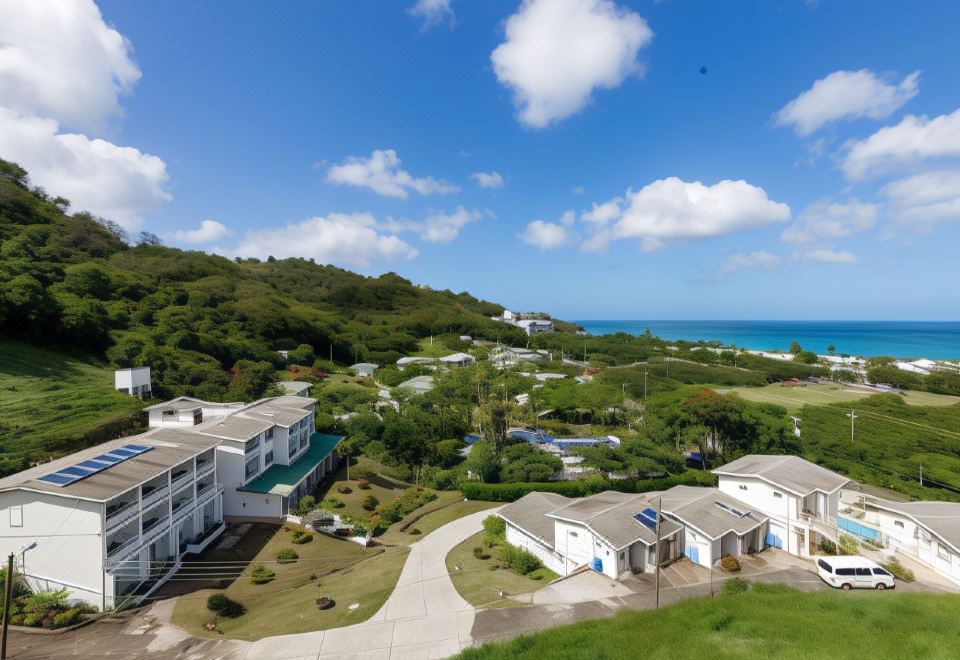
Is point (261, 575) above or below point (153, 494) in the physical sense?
below

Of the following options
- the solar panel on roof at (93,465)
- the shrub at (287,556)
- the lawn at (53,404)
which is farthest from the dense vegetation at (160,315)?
the shrub at (287,556)

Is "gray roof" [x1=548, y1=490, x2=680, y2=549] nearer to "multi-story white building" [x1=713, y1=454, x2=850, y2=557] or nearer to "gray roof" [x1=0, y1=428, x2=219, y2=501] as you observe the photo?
"multi-story white building" [x1=713, y1=454, x2=850, y2=557]

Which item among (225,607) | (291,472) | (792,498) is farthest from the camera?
(291,472)

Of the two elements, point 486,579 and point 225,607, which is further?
point 486,579

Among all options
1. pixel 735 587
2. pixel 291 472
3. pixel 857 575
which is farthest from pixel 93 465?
pixel 857 575

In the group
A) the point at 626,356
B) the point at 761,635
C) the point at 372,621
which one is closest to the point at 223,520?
the point at 372,621

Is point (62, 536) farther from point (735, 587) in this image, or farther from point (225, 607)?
point (735, 587)
